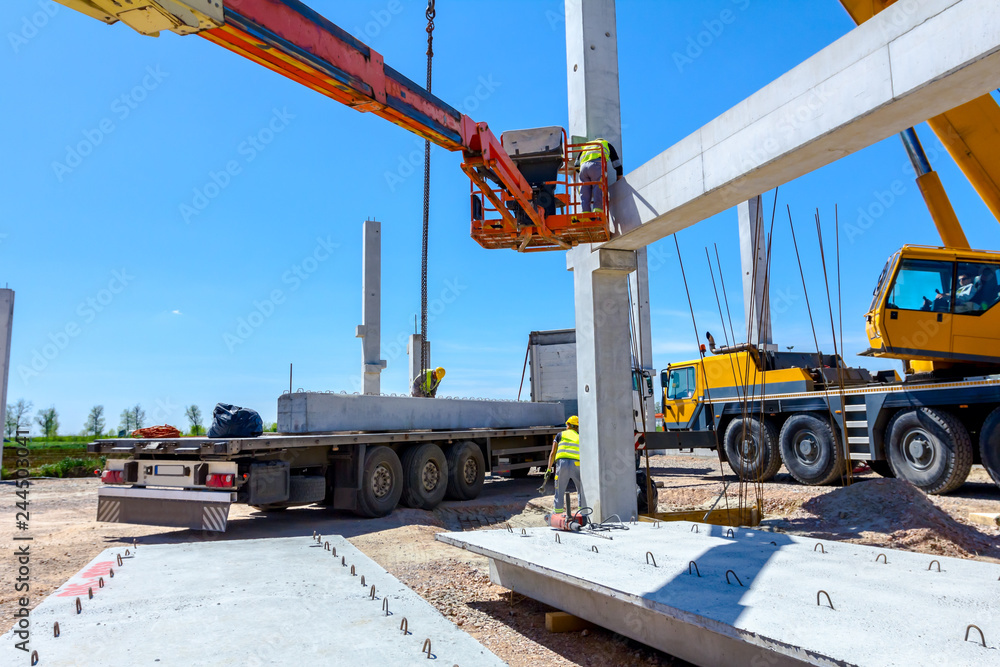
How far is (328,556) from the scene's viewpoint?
4.21 metres

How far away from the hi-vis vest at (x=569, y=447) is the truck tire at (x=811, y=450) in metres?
6.05

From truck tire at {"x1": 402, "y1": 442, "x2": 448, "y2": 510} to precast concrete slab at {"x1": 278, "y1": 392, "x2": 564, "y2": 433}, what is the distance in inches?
16.7

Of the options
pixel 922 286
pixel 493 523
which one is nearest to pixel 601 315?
pixel 493 523

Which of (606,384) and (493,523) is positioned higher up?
(606,384)

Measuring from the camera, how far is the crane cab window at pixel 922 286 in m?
10.2

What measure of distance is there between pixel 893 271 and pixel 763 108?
20.5 feet

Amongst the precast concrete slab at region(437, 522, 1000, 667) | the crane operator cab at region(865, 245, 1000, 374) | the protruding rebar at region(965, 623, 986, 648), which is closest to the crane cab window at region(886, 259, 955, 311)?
the crane operator cab at region(865, 245, 1000, 374)

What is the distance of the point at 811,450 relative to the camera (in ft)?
40.8

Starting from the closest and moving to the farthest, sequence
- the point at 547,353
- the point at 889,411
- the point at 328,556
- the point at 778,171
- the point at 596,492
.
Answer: the point at 328,556
the point at 778,171
the point at 596,492
the point at 889,411
the point at 547,353

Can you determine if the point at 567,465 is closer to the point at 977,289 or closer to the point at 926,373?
the point at 926,373

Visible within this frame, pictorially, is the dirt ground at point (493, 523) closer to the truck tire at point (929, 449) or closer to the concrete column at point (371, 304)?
the truck tire at point (929, 449)

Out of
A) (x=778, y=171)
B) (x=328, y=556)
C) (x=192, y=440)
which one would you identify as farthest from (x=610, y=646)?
(x=192, y=440)

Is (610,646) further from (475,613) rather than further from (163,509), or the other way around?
(163,509)

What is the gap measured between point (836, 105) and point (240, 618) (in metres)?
5.28
